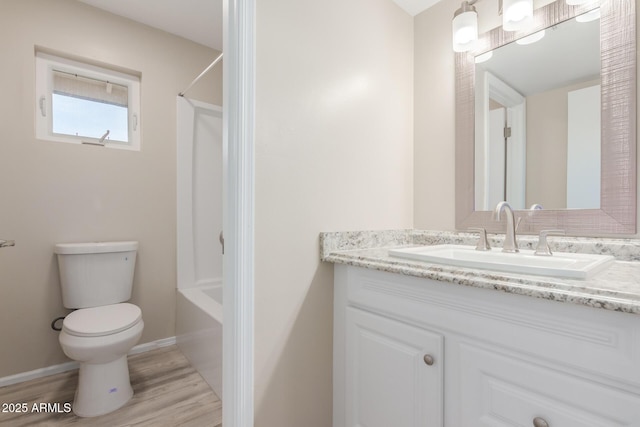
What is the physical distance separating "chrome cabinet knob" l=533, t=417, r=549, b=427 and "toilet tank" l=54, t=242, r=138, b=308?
2149 millimetres

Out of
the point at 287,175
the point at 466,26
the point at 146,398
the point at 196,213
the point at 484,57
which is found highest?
the point at 466,26

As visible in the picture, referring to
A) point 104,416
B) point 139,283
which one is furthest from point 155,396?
point 139,283

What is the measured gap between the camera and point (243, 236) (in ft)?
3.21

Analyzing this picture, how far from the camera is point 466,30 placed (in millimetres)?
1315

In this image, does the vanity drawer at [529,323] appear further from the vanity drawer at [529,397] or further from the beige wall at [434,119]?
the beige wall at [434,119]

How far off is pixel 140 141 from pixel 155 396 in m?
1.64

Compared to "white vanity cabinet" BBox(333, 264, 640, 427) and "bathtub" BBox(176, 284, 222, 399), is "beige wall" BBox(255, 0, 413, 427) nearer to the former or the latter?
"white vanity cabinet" BBox(333, 264, 640, 427)

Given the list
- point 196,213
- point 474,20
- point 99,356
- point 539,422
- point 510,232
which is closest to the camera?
point 539,422

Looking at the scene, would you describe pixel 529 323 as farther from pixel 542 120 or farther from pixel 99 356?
pixel 99 356

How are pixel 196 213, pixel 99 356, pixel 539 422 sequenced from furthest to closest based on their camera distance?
1. pixel 196 213
2. pixel 99 356
3. pixel 539 422

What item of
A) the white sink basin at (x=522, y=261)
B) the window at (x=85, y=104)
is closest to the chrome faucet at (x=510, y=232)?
the white sink basin at (x=522, y=261)

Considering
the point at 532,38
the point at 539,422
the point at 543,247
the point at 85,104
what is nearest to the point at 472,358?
the point at 539,422

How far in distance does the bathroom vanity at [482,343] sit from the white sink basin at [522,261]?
0.03m

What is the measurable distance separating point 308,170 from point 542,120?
979 millimetres
